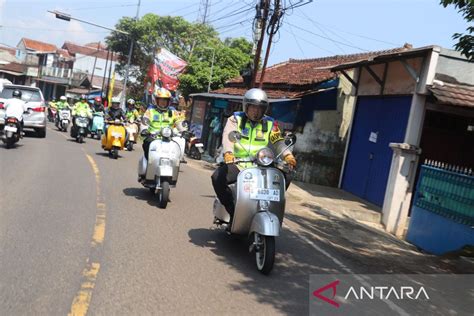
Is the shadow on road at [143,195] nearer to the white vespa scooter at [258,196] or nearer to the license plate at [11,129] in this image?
the white vespa scooter at [258,196]

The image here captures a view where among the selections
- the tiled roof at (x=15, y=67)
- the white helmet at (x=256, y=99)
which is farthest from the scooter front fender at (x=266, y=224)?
the tiled roof at (x=15, y=67)

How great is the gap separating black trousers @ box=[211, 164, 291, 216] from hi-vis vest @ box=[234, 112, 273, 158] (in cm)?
27

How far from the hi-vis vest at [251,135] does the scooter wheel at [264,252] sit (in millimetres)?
1137

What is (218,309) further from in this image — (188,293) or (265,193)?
(265,193)

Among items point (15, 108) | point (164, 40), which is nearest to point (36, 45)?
point (164, 40)

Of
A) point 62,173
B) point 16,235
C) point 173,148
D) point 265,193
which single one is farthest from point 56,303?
point 62,173

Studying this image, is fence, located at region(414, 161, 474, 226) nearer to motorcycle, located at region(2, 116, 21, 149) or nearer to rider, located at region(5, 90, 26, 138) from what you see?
motorcycle, located at region(2, 116, 21, 149)

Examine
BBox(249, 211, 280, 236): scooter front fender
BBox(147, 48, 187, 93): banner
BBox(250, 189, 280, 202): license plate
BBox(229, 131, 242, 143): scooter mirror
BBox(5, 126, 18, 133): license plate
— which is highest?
BBox(147, 48, 187, 93): banner

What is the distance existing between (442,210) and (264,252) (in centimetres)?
498

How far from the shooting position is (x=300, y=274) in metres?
5.37

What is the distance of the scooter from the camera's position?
26.0ft

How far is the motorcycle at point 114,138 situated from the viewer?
13.9 metres

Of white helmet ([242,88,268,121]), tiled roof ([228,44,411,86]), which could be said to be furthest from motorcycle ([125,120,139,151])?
white helmet ([242,88,268,121])

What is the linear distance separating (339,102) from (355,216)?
6.32m
